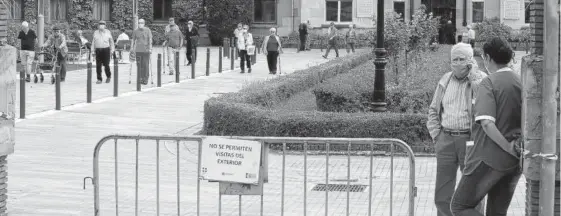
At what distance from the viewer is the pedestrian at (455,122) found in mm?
8180

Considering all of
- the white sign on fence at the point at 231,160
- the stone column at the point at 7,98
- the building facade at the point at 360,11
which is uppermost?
the building facade at the point at 360,11

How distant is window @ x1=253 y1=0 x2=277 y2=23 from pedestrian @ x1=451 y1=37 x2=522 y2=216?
1917 inches

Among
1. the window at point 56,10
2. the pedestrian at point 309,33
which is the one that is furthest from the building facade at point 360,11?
the window at point 56,10

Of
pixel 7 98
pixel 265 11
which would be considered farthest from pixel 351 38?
pixel 7 98

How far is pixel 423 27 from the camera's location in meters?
23.6

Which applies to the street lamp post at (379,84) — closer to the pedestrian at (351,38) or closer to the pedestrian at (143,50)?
the pedestrian at (143,50)

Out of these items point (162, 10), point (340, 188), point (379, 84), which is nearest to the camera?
point (340, 188)

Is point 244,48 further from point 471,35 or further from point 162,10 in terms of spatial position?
point 162,10

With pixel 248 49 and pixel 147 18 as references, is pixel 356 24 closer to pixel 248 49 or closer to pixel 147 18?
pixel 147 18

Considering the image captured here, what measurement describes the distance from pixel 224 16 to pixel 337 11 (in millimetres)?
6031

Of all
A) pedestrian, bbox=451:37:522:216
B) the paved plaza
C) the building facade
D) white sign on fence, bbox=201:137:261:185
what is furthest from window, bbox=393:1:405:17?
pedestrian, bbox=451:37:522:216

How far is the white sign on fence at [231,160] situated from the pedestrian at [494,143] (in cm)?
159

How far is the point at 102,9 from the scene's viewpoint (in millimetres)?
56438

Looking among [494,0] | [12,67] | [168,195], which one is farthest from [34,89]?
[494,0]
